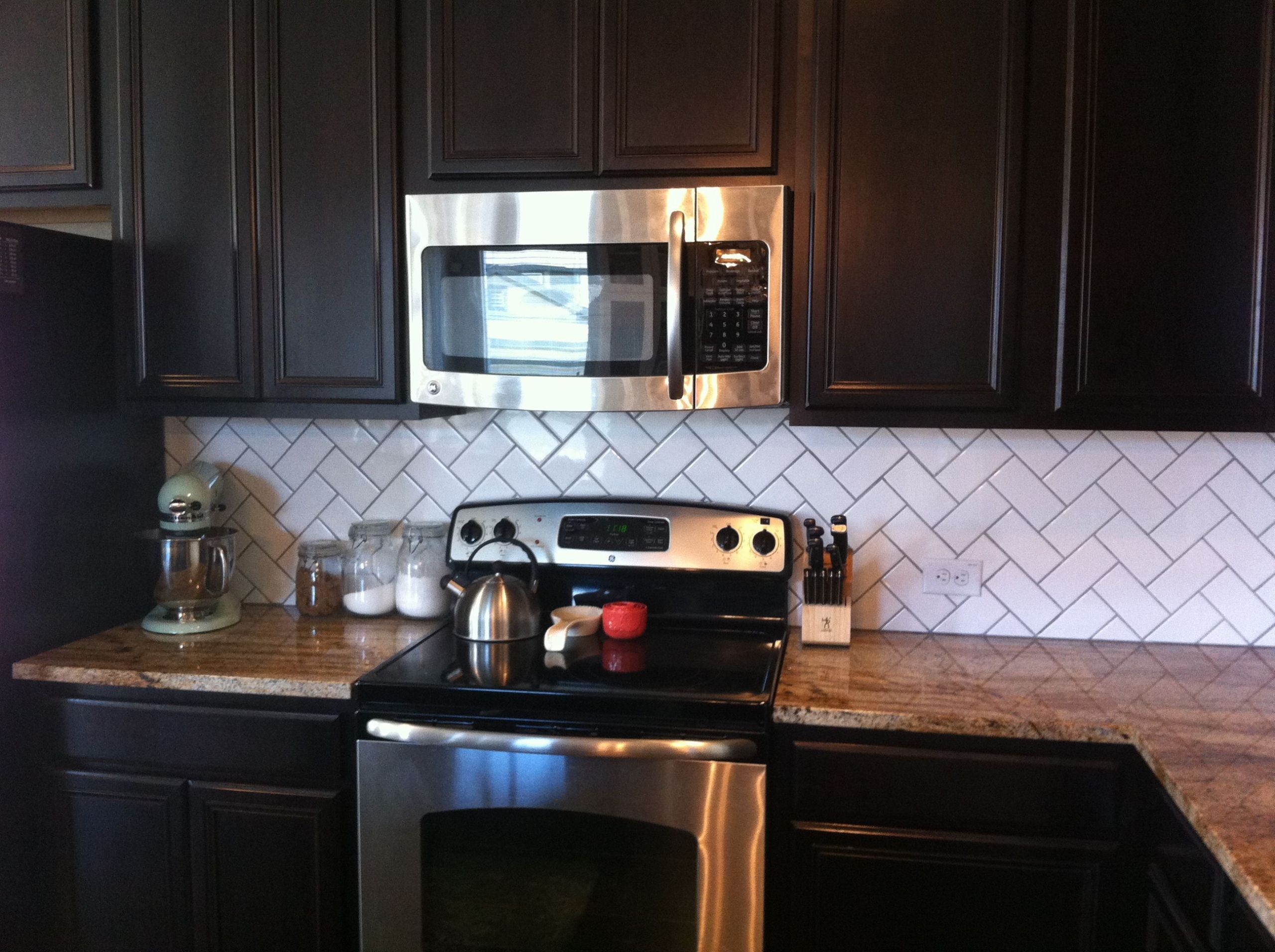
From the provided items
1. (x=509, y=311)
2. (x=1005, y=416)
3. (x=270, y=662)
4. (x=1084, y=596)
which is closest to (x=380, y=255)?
(x=509, y=311)

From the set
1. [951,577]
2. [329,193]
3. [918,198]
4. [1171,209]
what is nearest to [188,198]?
[329,193]

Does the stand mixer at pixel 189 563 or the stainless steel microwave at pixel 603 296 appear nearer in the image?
the stainless steel microwave at pixel 603 296

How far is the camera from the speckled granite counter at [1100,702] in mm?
1404

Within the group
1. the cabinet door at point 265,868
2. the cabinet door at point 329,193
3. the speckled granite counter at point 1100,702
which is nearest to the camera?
the speckled granite counter at point 1100,702

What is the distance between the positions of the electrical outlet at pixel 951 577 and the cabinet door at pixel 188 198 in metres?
1.51

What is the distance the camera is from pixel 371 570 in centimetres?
241

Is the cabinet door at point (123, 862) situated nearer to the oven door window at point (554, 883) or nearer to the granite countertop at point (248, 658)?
the granite countertop at point (248, 658)

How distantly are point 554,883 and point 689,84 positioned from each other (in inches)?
58.7

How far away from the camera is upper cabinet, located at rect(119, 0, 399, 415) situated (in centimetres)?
211

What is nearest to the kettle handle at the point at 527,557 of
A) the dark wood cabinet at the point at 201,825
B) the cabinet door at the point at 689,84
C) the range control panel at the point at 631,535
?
the range control panel at the point at 631,535

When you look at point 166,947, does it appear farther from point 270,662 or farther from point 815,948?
point 815,948

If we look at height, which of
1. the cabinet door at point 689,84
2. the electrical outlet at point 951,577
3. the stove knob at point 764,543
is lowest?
the electrical outlet at point 951,577

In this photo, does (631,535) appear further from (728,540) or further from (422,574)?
(422,574)

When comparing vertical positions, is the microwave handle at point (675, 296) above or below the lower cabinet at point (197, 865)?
above
